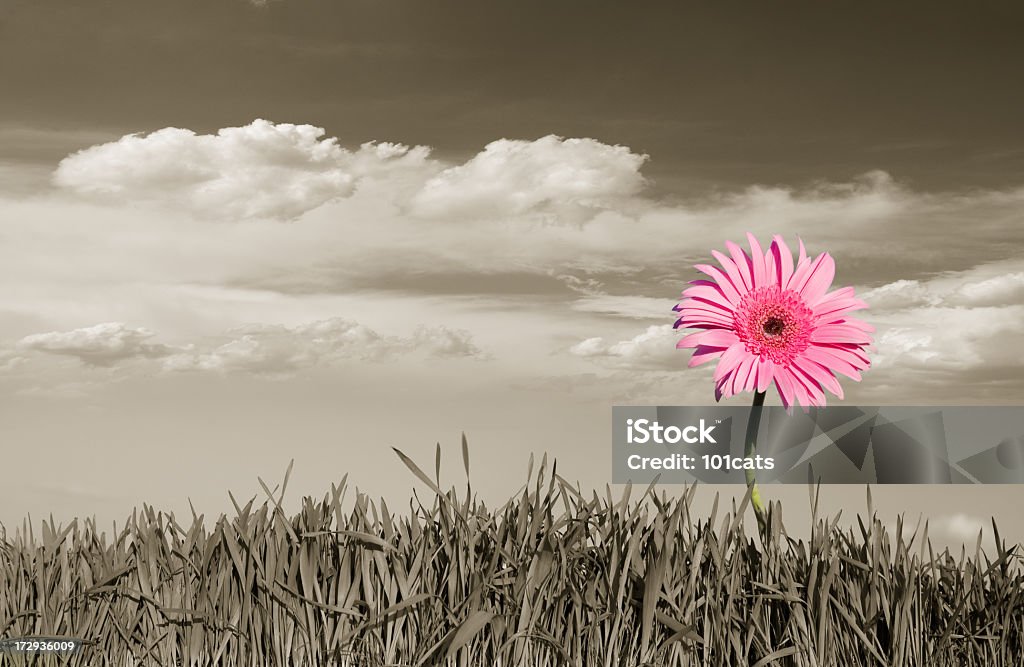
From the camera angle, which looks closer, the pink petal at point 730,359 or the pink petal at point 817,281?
the pink petal at point 730,359

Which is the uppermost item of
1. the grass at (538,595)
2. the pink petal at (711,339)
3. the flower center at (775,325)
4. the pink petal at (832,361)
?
the flower center at (775,325)

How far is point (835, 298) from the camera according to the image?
7.39 ft

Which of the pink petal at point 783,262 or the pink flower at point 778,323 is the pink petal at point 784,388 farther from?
the pink petal at point 783,262

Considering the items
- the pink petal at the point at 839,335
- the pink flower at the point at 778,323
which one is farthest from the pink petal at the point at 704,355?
the pink petal at the point at 839,335

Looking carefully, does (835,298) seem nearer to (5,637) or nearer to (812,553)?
(812,553)

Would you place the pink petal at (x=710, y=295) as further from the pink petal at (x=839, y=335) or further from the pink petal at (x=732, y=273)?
the pink petal at (x=839, y=335)

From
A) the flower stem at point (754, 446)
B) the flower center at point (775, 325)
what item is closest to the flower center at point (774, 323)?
the flower center at point (775, 325)

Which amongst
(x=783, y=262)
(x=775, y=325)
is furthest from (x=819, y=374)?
(x=783, y=262)

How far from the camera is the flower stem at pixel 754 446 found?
2154 millimetres

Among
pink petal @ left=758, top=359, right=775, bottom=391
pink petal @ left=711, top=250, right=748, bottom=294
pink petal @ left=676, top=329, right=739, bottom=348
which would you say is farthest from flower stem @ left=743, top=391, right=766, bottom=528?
pink petal @ left=711, top=250, right=748, bottom=294

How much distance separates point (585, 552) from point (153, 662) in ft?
3.47

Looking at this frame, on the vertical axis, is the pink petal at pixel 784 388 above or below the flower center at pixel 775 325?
below

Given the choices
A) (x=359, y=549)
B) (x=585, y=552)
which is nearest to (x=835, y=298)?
(x=585, y=552)

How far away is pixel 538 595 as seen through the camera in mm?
2117
